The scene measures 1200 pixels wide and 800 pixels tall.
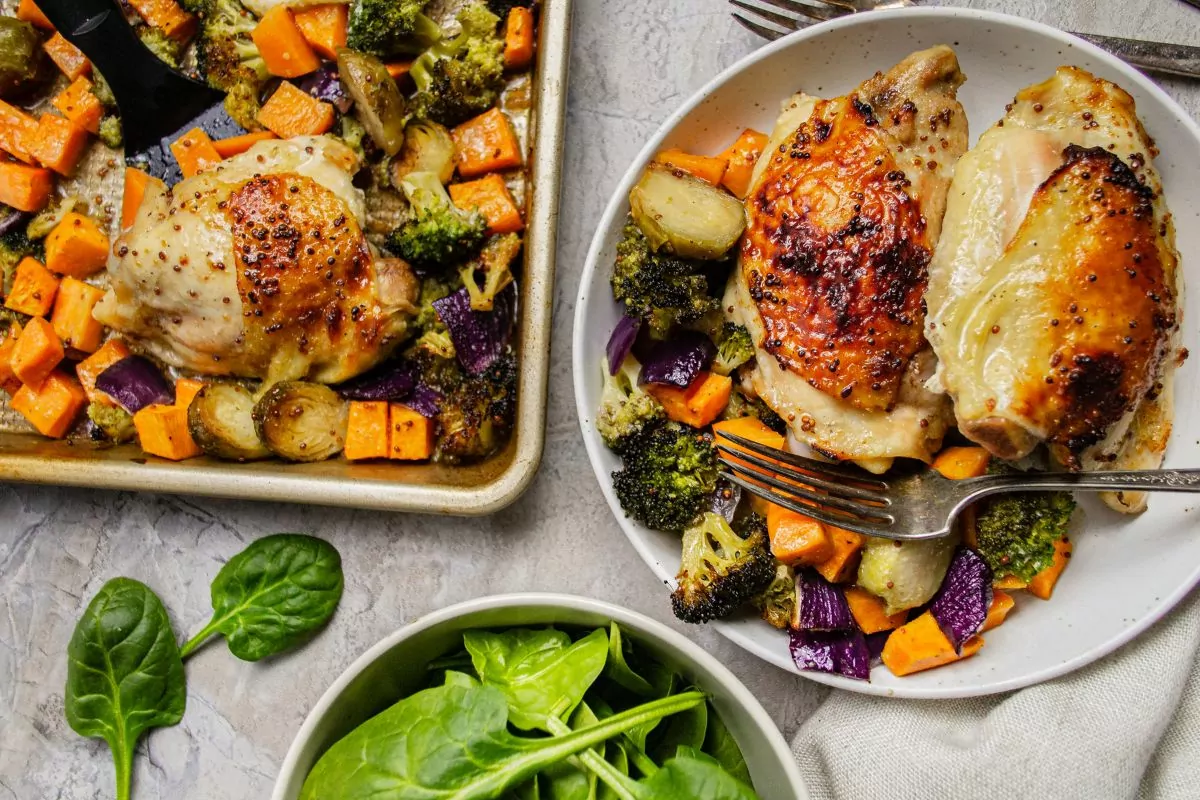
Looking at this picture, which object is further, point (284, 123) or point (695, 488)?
point (284, 123)

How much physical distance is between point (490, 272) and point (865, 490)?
1.16 meters

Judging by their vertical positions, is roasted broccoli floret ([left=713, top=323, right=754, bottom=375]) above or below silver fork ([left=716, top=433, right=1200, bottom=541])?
above

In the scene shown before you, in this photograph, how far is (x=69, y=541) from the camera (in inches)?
116

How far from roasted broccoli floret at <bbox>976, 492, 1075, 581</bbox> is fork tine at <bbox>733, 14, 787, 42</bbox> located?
142 centimetres

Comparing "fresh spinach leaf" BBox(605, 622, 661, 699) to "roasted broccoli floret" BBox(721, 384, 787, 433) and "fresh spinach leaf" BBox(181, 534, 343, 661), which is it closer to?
"roasted broccoli floret" BBox(721, 384, 787, 433)

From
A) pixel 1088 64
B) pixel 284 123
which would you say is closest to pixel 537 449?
pixel 284 123

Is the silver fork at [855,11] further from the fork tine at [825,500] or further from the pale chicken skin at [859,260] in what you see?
the fork tine at [825,500]

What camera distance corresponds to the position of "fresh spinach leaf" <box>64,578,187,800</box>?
2.79m

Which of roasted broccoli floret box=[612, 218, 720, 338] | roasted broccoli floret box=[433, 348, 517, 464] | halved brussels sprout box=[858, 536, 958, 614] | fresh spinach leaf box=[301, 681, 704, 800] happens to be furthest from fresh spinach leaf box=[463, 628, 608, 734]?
roasted broccoli floret box=[612, 218, 720, 338]

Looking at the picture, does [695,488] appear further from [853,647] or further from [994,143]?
[994,143]

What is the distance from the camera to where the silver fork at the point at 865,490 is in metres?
2.36

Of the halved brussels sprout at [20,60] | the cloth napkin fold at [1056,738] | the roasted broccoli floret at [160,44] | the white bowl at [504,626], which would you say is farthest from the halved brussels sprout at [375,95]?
the cloth napkin fold at [1056,738]

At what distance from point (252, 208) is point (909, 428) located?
182cm

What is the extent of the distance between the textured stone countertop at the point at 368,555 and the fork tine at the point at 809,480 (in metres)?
0.54
